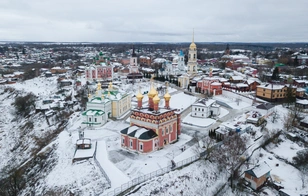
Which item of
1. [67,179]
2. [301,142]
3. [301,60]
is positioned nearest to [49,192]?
[67,179]

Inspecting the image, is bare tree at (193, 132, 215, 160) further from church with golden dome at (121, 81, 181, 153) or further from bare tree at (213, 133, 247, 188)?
church with golden dome at (121, 81, 181, 153)

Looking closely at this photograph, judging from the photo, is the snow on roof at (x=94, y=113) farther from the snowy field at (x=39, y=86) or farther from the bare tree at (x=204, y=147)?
the snowy field at (x=39, y=86)

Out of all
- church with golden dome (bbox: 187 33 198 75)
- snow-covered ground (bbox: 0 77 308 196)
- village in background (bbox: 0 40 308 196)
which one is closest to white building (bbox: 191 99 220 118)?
village in background (bbox: 0 40 308 196)

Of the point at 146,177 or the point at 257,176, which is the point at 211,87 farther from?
the point at 146,177

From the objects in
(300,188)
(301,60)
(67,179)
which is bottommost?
(300,188)

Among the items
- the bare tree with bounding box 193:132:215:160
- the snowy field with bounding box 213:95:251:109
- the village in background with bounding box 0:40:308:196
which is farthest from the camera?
the snowy field with bounding box 213:95:251:109

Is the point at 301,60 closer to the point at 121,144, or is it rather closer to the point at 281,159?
the point at 281,159
